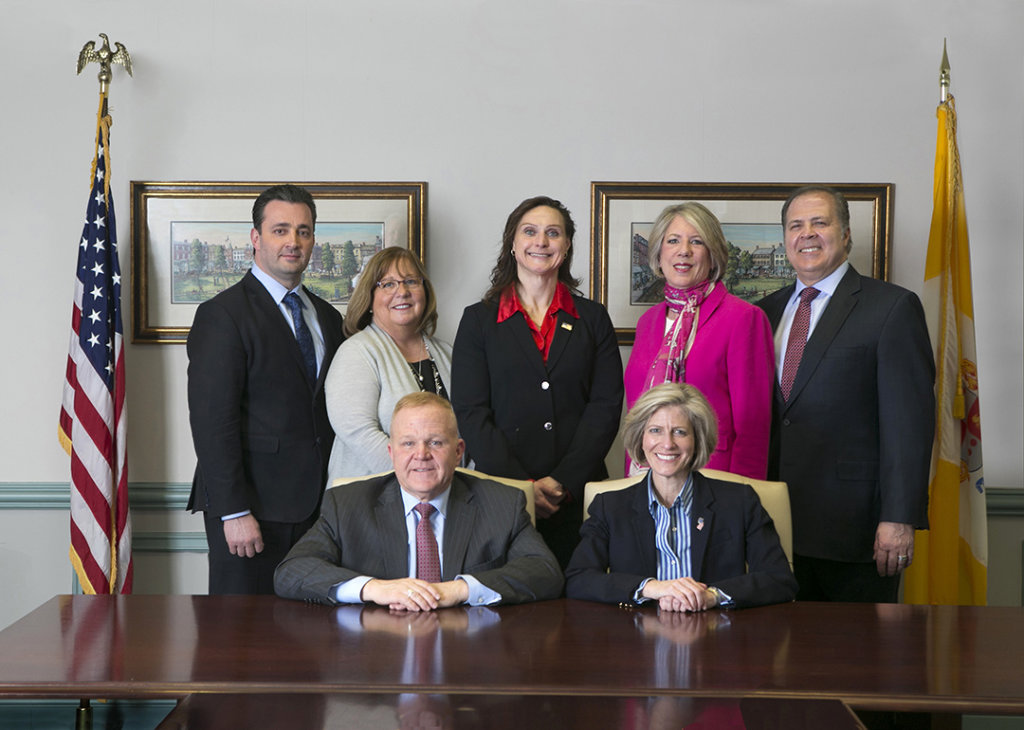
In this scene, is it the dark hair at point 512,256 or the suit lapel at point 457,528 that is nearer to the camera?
the suit lapel at point 457,528

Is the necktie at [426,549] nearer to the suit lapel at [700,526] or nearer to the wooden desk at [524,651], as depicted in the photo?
the wooden desk at [524,651]

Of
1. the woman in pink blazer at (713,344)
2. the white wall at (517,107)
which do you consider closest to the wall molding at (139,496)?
the white wall at (517,107)

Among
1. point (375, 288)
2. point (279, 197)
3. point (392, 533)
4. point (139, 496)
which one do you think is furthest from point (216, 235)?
point (392, 533)

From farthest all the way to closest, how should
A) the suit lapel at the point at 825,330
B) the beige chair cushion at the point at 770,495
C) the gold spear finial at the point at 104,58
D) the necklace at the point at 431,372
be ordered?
the gold spear finial at the point at 104,58 < the necklace at the point at 431,372 < the suit lapel at the point at 825,330 < the beige chair cushion at the point at 770,495

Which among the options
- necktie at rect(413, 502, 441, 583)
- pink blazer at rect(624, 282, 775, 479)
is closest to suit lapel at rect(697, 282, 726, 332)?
pink blazer at rect(624, 282, 775, 479)

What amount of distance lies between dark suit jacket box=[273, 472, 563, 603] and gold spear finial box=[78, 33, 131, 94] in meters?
2.21

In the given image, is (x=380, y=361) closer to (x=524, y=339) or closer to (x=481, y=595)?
(x=524, y=339)

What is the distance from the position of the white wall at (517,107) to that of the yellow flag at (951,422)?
0.33m

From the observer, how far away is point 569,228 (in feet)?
11.2

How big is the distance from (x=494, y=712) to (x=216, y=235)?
2.97 metres

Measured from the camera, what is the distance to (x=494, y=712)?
5.70 ft

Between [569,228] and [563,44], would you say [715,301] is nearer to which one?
[569,228]

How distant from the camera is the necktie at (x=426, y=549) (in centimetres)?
263

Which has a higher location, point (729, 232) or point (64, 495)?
point (729, 232)
